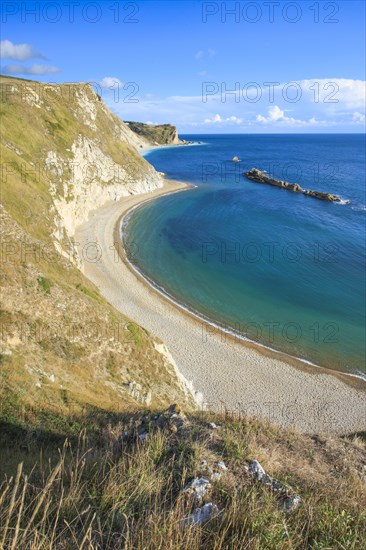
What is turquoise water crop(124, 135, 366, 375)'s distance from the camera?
129ft

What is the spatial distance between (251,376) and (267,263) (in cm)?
2708

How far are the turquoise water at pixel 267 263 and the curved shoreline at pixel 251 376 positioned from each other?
2.41m

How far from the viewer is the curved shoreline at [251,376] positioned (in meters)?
28.8

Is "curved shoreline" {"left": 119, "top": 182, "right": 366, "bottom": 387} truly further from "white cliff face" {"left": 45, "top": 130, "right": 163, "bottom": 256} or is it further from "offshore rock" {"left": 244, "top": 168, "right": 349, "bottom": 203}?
"offshore rock" {"left": 244, "top": 168, "right": 349, "bottom": 203}

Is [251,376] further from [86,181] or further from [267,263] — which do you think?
[86,181]

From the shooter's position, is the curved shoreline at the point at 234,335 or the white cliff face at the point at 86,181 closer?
the curved shoreline at the point at 234,335

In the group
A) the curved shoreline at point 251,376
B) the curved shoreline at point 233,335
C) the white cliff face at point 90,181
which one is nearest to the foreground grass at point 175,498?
the curved shoreline at point 251,376

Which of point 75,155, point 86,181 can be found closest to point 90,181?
point 86,181

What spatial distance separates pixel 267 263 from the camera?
56.1 m

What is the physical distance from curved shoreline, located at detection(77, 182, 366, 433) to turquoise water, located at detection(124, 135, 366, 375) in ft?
7.90

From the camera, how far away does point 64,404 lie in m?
15.4

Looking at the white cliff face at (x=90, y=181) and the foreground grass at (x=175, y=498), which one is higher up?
the white cliff face at (x=90, y=181)

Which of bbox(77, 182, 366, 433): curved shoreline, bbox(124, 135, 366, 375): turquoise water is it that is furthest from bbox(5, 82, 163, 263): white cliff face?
bbox(77, 182, 366, 433): curved shoreline

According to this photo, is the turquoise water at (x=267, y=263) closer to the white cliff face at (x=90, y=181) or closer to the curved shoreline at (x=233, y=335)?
the curved shoreline at (x=233, y=335)
